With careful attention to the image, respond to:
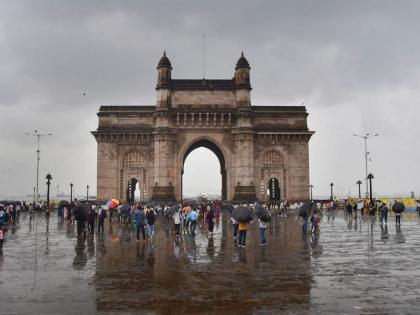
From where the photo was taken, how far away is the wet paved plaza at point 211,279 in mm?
8297

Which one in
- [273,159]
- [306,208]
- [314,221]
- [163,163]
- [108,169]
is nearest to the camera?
[306,208]

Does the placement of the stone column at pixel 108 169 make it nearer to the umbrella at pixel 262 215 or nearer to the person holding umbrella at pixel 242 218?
the person holding umbrella at pixel 242 218

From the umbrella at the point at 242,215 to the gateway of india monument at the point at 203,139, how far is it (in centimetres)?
3647

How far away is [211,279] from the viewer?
1089 cm

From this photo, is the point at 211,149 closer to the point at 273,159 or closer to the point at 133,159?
→ the point at 273,159

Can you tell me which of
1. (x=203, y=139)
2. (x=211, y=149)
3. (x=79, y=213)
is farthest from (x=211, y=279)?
(x=211, y=149)

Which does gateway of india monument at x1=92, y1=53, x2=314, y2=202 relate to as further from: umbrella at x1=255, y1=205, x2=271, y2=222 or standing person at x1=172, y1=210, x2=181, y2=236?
umbrella at x1=255, y1=205, x2=271, y2=222

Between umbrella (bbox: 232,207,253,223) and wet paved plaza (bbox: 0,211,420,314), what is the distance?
106 cm

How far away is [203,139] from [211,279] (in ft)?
152

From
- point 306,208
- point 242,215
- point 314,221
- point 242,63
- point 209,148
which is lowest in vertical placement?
point 314,221

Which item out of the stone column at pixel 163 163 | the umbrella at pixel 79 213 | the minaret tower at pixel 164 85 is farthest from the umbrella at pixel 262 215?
the minaret tower at pixel 164 85

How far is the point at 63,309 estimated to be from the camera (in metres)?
8.09

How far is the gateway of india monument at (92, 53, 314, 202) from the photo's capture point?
180ft

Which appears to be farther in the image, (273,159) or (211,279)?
(273,159)
